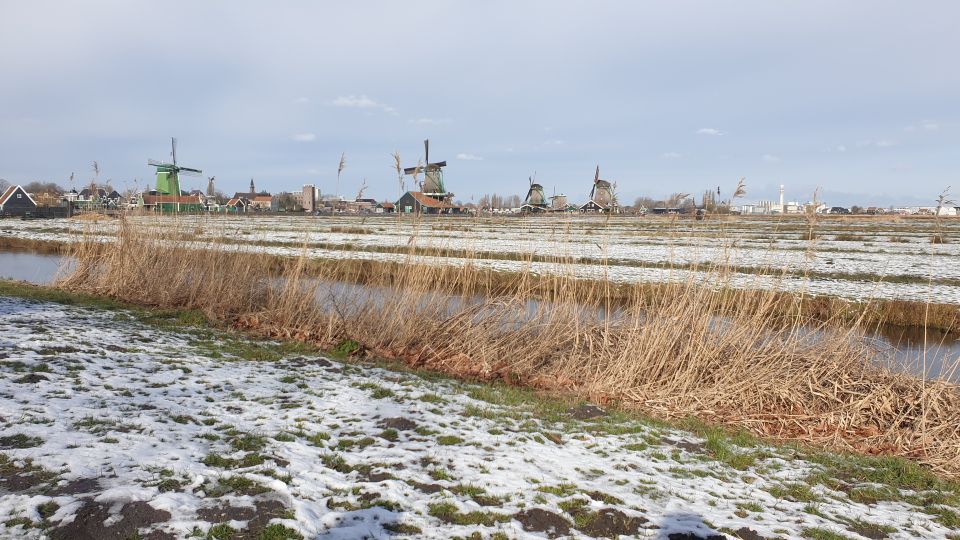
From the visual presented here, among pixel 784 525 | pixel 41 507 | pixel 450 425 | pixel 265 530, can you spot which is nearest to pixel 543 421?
pixel 450 425

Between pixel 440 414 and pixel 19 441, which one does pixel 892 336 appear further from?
pixel 19 441

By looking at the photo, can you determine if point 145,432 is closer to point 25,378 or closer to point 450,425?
point 25,378

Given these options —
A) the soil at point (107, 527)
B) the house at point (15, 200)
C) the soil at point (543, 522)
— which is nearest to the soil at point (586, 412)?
the soil at point (543, 522)

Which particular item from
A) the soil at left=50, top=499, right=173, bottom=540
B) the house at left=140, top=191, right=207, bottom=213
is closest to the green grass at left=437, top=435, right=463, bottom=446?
the soil at left=50, top=499, right=173, bottom=540

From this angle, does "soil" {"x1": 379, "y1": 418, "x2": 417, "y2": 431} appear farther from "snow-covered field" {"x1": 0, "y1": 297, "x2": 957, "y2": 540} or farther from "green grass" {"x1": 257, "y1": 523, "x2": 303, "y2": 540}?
"green grass" {"x1": 257, "y1": 523, "x2": 303, "y2": 540}

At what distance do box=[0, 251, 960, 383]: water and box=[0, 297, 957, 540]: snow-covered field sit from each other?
256cm

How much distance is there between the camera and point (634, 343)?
6.72 metres

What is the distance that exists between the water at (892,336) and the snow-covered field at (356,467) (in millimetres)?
2556

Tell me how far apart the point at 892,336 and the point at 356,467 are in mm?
12533

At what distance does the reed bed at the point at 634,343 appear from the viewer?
580cm

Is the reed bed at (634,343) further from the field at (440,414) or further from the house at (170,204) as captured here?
the house at (170,204)

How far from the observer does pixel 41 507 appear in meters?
2.93

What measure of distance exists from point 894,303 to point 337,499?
47.7ft

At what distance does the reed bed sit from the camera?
5.80m
